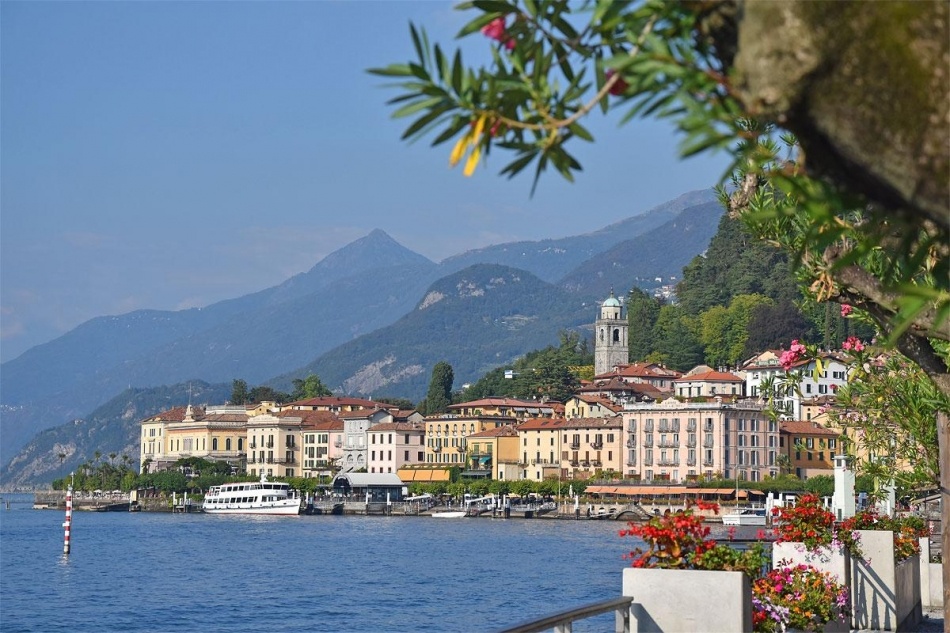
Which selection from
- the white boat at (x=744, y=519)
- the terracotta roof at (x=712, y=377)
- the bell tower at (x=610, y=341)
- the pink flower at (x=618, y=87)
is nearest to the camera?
the pink flower at (x=618, y=87)

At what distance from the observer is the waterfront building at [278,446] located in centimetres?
15362

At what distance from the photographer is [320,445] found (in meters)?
153

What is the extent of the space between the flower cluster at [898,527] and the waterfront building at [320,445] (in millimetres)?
132651

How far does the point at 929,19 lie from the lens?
9.44 ft

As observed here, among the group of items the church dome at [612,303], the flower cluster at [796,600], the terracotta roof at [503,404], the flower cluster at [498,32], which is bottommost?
the flower cluster at [796,600]

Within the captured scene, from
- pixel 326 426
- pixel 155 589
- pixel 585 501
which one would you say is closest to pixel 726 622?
pixel 155 589

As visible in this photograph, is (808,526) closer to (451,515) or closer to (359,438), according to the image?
(451,515)

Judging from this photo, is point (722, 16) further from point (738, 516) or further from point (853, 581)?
point (738, 516)

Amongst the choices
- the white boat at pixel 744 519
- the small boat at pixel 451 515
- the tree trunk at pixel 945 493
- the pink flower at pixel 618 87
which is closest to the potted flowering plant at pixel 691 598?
the tree trunk at pixel 945 493

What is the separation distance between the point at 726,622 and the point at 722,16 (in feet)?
17.0

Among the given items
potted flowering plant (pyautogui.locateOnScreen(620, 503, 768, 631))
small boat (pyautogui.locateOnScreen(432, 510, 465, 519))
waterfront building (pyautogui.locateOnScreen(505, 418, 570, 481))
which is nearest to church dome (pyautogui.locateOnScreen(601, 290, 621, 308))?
waterfront building (pyautogui.locateOnScreen(505, 418, 570, 481))

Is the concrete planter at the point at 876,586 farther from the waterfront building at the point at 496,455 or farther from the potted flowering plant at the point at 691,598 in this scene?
the waterfront building at the point at 496,455

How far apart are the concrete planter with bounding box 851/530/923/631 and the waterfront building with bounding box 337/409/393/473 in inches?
5161

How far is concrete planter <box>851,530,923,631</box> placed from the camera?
1391cm
